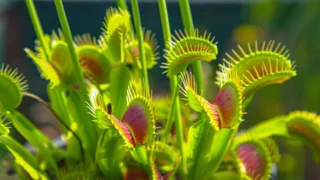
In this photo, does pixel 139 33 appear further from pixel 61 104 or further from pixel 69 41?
pixel 61 104

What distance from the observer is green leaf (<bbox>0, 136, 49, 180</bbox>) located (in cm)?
71

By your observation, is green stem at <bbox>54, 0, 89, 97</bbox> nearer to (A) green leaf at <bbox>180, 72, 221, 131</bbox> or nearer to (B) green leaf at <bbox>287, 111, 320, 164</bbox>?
(A) green leaf at <bbox>180, 72, 221, 131</bbox>

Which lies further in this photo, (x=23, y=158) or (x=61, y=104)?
(x=61, y=104)

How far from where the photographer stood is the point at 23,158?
0.74 m

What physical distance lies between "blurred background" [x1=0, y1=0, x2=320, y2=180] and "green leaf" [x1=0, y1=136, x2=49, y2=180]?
0.28 m

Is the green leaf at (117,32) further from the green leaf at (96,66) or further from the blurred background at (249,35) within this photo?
the blurred background at (249,35)

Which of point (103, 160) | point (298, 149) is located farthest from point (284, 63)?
point (298, 149)

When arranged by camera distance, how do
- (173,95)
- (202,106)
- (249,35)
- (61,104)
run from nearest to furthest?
(202,106)
(173,95)
(61,104)
(249,35)

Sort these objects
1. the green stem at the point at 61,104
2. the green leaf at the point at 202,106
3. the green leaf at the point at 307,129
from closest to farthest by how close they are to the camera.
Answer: the green leaf at the point at 202,106 → the green leaf at the point at 307,129 → the green stem at the point at 61,104

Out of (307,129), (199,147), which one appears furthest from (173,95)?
(307,129)

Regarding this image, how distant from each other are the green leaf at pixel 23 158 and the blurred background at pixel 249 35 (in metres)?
0.28

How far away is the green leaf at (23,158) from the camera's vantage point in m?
0.71

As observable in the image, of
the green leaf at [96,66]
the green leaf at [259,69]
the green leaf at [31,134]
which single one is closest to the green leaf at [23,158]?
the green leaf at [31,134]

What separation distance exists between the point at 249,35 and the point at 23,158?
6.00 ft
